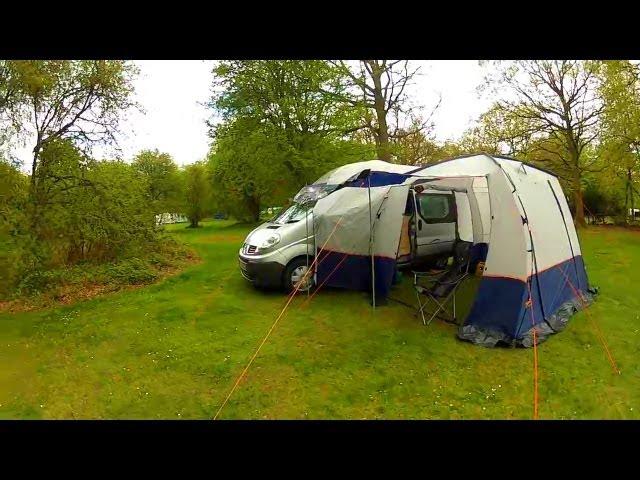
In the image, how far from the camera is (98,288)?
28.3 feet

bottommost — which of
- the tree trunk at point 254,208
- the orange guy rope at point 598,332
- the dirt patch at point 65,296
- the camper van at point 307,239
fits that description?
the orange guy rope at point 598,332

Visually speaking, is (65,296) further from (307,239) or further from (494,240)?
(494,240)

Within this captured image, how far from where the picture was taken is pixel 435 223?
8.47 meters

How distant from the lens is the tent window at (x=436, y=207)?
8.31m

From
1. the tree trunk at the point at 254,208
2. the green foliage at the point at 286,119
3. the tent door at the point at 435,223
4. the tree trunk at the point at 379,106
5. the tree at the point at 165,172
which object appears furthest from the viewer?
the tree trunk at the point at 254,208

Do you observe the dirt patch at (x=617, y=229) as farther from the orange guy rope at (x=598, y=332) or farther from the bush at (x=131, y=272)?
the bush at (x=131, y=272)

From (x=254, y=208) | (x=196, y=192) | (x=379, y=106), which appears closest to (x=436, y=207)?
(x=379, y=106)

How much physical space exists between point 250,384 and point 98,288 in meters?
5.66

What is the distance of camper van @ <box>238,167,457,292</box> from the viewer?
726 cm

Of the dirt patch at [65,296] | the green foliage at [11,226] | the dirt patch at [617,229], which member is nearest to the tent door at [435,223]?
the dirt patch at [65,296]

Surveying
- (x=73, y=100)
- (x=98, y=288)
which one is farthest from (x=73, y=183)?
(x=98, y=288)

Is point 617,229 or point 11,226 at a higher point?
point 11,226

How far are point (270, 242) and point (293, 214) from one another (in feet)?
3.11
